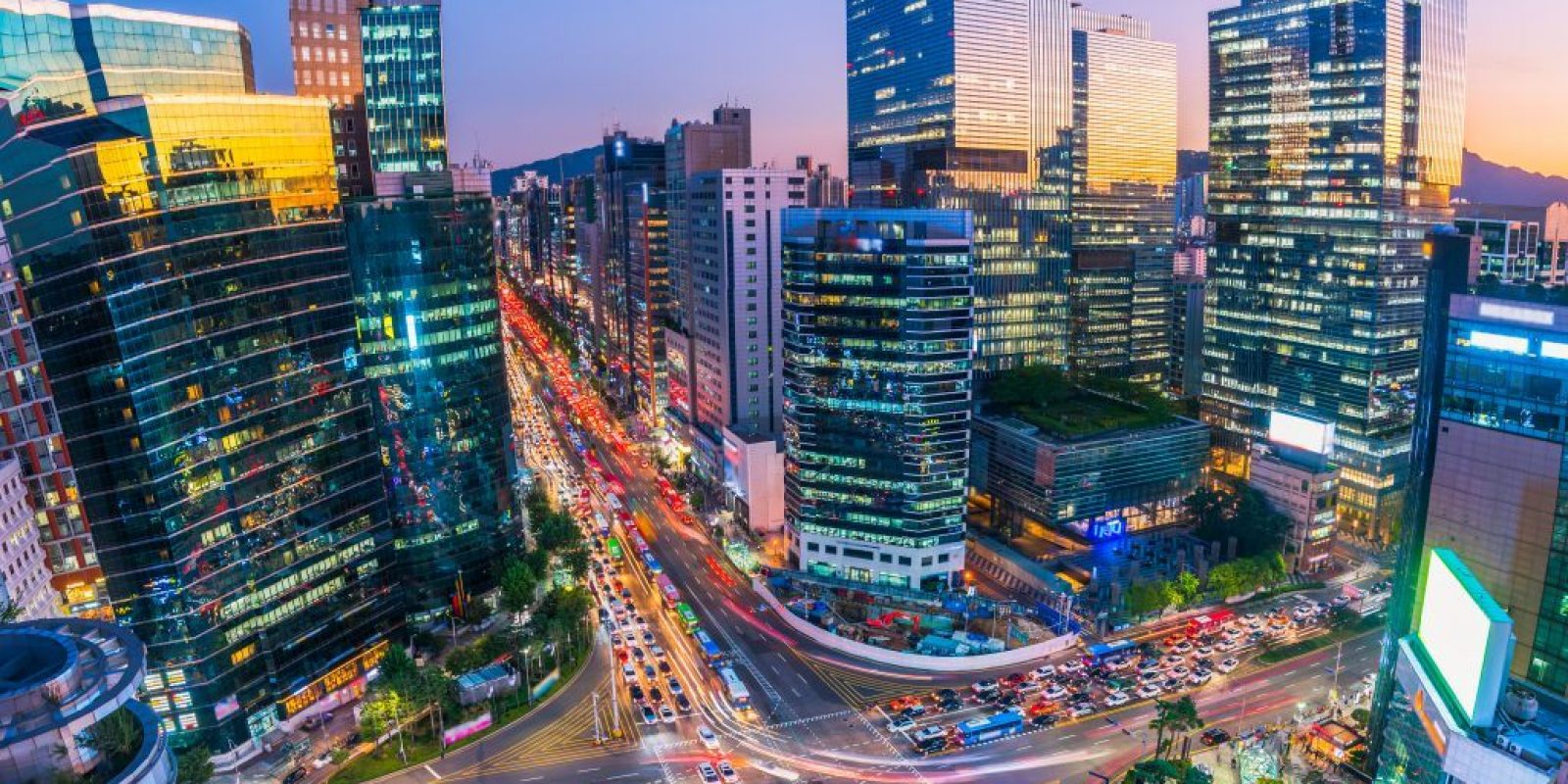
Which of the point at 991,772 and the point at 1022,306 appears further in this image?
the point at 1022,306

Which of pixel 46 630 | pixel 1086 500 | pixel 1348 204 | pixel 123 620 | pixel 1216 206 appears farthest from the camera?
pixel 1216 206

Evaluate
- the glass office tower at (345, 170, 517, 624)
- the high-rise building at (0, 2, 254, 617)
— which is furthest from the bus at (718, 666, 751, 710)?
the high-rise building at (0, 2, 254, 617)

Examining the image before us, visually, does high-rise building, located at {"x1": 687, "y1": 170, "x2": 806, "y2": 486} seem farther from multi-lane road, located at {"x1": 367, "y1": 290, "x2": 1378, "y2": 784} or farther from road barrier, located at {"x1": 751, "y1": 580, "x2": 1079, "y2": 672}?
multi-lane road, located at {"x1": 367, "y1": 290, "x2": 1378, "y2": 784}

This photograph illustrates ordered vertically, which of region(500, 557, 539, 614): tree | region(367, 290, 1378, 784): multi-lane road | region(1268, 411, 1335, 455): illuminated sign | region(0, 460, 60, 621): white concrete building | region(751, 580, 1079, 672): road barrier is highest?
region(0, 460, 60, 621): white concrete building

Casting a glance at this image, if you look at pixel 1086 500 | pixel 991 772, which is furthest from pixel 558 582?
pixel 1086 500

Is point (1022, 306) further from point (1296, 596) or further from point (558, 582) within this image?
point (558, 582)

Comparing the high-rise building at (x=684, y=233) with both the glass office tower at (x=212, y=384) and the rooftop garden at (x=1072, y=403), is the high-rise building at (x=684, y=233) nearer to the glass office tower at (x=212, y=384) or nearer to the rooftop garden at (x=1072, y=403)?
the rooftop garden at (x=1072, y=403)
